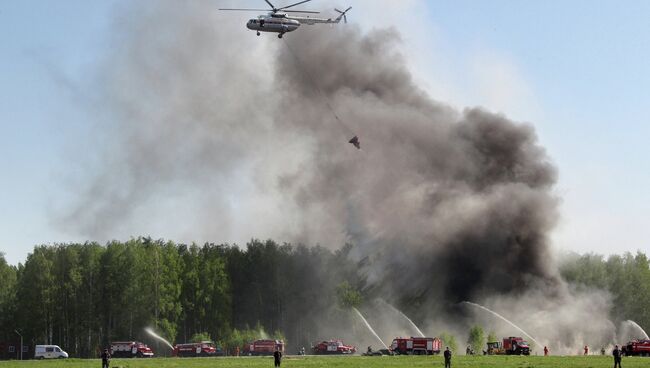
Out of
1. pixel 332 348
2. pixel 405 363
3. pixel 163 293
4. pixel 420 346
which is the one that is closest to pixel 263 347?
pixel 332 348

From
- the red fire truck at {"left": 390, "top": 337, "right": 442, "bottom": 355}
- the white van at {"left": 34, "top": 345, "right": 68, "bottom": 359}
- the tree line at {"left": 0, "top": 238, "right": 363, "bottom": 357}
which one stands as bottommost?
the white van at {"left": 34, "top": 345, "right": 68, "bottom": 359}

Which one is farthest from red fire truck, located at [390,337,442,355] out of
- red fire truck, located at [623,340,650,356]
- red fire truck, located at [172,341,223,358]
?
red fire truck, located at [172,341,223,358]

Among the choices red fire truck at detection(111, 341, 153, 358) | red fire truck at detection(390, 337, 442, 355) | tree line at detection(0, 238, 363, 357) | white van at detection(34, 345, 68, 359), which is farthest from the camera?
tree line at detection(0, 238, 363, 357)

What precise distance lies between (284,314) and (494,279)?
3610 centimetres

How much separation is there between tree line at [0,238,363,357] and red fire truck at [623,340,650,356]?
56559mm

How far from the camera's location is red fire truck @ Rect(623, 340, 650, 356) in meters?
103

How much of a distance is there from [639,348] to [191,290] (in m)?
70.9

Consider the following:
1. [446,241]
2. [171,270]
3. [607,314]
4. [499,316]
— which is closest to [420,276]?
[446,241]

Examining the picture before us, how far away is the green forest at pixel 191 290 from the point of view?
14088 centimetres

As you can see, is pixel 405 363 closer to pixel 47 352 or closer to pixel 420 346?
pixel 420 346

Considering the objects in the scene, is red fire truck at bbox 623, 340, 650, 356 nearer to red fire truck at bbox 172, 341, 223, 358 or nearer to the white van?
red fire truck at bbox 172, 341, 223, 358

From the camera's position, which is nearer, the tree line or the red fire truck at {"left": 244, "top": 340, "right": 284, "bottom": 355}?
the red fire truck at {"left": 244, "top": 340, "right": 284, "bottom": 355}

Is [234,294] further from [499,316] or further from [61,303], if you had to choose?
[499,316]

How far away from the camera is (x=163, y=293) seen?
142500mm
